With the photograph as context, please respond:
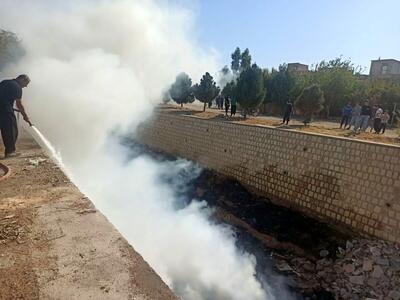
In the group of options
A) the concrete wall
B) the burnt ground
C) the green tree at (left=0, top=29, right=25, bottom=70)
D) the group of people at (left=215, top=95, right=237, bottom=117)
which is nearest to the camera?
the concrete wall

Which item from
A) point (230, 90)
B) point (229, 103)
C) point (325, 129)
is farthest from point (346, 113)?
point (229, 103)

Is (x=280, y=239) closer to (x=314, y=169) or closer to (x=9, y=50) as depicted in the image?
(x=314, y=169)

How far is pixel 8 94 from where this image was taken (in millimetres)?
6141

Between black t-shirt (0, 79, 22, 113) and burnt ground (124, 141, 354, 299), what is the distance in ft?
21.8

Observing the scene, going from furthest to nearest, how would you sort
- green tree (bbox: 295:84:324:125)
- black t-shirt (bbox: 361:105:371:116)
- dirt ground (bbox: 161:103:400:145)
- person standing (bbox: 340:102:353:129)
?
person standing (bbox: 340:102:353:129), green tree (bbox: 295:84:324:125), black t-shirt (bbox: 361:105:371:116), dirt ground (bbox: 161:103:400:145)

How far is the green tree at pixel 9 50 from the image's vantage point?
19.7 m

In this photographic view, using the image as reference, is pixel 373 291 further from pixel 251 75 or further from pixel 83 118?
pixel 251 75

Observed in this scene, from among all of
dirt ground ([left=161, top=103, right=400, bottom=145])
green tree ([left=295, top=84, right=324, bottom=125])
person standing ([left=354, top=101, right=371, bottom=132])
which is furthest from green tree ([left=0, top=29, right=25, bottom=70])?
person standing ([left=354, top=101, right=371, bottom=132])

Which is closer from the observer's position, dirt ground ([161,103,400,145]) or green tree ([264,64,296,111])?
dirt ground ([161,103,400,145])

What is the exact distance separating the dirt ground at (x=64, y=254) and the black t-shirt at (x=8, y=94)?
2591 mm

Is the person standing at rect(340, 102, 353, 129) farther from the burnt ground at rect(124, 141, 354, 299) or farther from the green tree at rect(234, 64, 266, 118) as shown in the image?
the burnt ground at rect(124, 141, 354, 299)

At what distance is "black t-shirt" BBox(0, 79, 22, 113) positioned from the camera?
610cm

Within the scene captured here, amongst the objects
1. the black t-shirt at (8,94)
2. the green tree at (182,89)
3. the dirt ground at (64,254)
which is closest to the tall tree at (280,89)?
the green tree at (182,89)

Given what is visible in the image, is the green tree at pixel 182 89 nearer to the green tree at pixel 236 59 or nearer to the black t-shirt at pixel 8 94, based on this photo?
the black t-shirt at pixel 8 94
